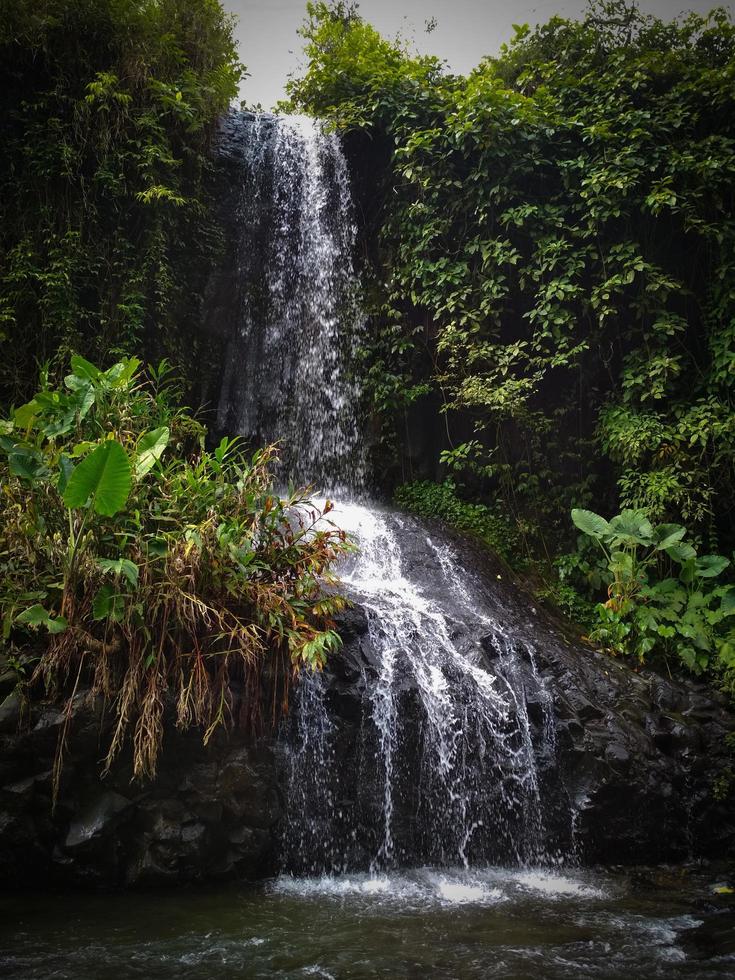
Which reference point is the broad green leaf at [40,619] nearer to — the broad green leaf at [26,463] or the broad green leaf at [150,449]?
the broad green leaf at [26,463]

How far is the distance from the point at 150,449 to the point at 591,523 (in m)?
4.42

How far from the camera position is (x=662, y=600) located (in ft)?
20.9

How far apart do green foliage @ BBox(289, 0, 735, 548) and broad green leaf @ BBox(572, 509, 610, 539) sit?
0.49 meters

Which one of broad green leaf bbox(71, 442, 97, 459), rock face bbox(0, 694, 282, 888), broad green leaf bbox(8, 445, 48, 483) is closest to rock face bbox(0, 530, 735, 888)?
rock face bbox(0, 694, 282, 888)

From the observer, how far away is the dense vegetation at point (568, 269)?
279 inches

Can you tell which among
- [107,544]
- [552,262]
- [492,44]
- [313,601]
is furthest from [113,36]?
[313,601]

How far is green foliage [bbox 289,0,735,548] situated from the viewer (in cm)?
709

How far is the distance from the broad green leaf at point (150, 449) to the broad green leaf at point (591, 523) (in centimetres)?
419

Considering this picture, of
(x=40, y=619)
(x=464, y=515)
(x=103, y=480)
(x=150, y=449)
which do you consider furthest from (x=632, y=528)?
(x=40, y=619)

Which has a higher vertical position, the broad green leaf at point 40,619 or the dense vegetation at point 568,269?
the dense vegetation at point 568,269

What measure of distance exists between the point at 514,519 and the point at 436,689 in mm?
3357

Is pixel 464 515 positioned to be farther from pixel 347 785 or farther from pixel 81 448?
pixel 81 448

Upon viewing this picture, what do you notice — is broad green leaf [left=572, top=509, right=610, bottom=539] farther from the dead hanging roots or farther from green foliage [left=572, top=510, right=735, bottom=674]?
the dead hanging roots

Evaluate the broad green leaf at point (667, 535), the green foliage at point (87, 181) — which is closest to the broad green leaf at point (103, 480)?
the green foliage at point (87, 181)
